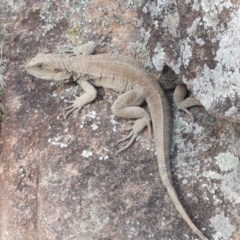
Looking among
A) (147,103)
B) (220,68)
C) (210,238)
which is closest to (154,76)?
(147,103)

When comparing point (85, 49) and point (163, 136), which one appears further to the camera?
point (85, 49)

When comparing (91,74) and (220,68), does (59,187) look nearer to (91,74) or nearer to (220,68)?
(91,74)

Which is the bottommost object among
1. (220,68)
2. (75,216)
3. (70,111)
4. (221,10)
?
(75,216)

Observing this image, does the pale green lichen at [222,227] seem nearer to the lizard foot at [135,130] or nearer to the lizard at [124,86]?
the lizard at [124,86]

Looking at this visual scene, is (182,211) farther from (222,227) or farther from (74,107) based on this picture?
(74,107)

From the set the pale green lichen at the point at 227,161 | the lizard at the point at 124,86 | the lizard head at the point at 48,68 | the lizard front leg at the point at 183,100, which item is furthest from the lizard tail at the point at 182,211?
the lizard head at the point at 48,68

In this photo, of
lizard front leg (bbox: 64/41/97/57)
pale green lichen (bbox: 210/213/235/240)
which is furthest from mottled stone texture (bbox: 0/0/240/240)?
lizard front leg (bbox: 64/41/97/57)

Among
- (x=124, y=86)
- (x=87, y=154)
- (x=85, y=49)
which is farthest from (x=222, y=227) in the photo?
(x=85, y=49)
